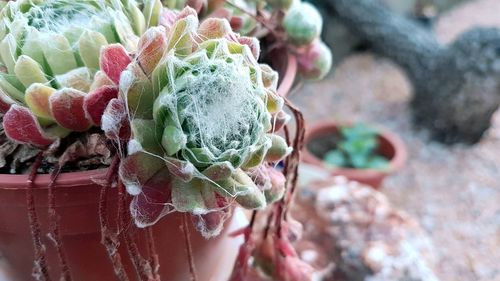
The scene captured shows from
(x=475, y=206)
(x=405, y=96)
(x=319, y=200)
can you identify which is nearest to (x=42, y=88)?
(x=319, y=200)

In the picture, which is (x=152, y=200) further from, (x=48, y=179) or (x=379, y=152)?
(x=379, y=152)

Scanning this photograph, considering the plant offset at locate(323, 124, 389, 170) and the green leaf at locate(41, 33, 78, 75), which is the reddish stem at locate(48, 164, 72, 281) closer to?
the green leaf at locate(41, 33, 78, 75)

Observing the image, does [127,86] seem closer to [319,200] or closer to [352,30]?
[319,200]

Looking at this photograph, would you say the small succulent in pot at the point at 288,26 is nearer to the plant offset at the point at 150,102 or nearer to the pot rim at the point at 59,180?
the plant offset at the point at 150,102

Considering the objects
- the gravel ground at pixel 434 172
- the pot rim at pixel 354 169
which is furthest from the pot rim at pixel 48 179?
the gravel ground at pixel 434 172

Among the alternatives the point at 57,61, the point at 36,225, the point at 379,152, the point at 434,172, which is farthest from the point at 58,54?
the point at 434,172

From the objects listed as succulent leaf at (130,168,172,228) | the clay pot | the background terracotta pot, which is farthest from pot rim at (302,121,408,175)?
succulent leaf at (130,168,172,228)
